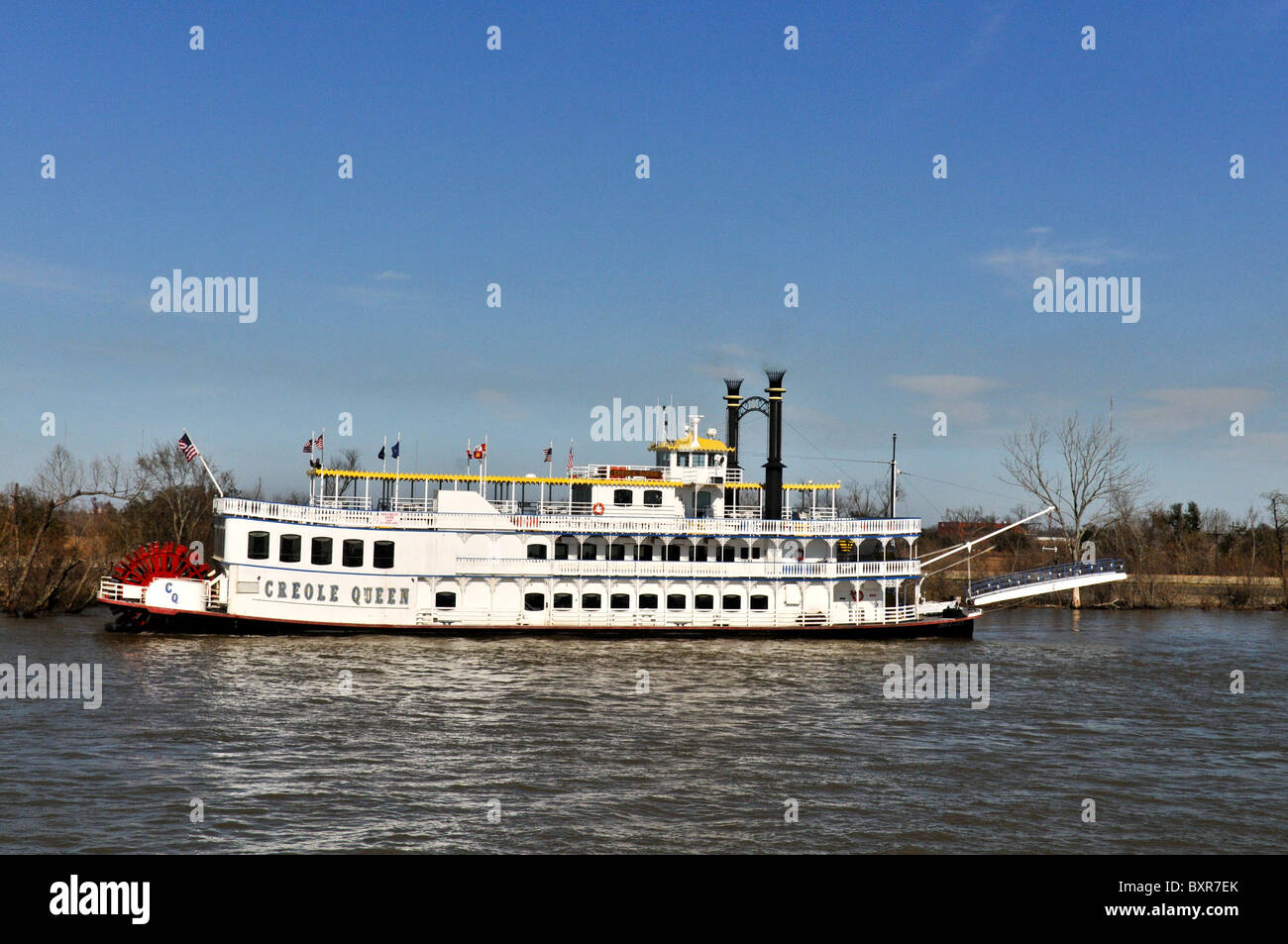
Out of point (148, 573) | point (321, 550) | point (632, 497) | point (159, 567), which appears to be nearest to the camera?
point (159, 567)

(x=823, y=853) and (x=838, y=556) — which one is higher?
(x=838, y=556)

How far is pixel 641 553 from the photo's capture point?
136 ft

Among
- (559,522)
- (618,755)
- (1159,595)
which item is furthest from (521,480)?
(1159,595)

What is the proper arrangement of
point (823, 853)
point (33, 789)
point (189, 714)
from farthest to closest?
point (189, 714), point (33, 789), point (823, 853)

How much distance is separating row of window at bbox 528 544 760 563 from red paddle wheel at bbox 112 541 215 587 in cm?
1213

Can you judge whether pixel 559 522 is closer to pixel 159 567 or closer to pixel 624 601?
pixel 624 601

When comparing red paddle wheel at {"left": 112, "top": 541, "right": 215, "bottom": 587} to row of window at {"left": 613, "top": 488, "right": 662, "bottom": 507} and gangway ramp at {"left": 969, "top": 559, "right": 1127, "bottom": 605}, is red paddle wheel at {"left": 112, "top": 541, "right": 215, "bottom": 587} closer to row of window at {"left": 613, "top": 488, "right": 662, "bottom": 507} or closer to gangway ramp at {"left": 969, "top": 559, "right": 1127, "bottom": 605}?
row of window at {"left": 613, "top": 488, "right": 662, "bottom": 507}

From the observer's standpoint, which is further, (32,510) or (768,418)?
(32,510)

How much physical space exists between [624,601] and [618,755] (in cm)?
1985

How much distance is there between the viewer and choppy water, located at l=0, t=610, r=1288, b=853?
15930 mm

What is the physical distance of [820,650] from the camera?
37.7 meters
